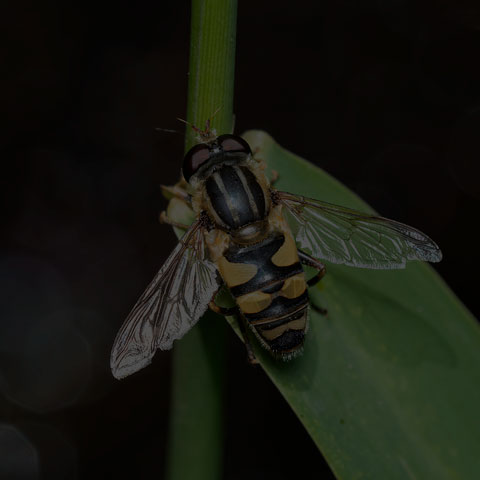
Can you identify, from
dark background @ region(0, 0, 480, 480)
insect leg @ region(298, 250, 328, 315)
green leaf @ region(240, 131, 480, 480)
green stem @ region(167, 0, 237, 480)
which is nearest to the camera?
green stem @ region(167, 0, 237, 480)

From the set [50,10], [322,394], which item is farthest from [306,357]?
[50,10]

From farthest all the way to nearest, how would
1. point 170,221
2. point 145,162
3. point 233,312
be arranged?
point 145,162, point 170,221, point 233,312

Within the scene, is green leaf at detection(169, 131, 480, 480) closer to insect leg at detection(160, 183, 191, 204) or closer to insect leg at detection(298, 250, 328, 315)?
insect leg at detection(298, 250, 328, 315)

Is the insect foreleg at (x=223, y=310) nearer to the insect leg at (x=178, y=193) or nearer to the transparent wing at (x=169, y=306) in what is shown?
the transparent wing at (x=169, y=306)

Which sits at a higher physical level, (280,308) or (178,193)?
(178,193)

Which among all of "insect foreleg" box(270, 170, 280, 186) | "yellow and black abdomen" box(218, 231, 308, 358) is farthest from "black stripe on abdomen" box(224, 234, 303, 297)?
"insect foreleg" box(270, 170, 280, 186)

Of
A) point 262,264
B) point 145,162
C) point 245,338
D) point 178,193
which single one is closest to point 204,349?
point 245,338

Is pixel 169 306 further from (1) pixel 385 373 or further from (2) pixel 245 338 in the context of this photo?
(1) pixel 385 373
